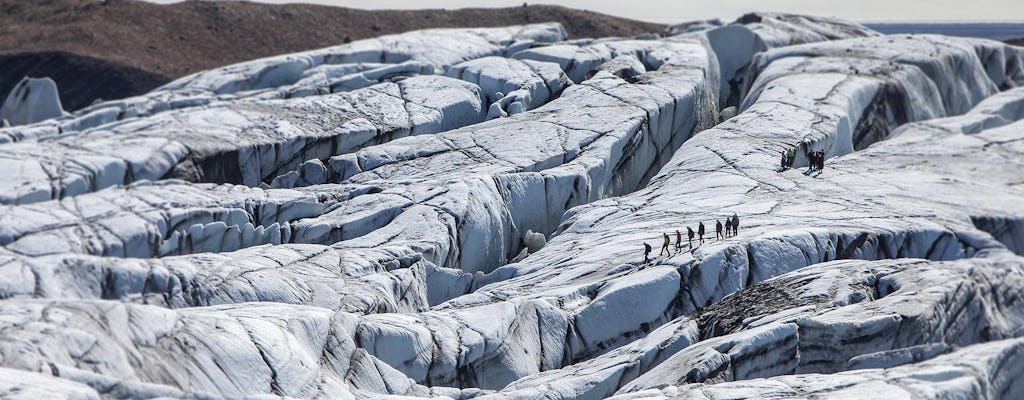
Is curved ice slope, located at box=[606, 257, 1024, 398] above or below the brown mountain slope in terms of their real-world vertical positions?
above

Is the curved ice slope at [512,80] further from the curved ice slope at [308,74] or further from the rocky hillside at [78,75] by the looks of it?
the rocky hillside at [78,75]

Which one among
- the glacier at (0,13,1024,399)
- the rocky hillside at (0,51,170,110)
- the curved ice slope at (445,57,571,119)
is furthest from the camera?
the rocky hillside at (0,51,170,110)

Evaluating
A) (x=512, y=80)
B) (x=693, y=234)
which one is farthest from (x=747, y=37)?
(x=693, y=234)

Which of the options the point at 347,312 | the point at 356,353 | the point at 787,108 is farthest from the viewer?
the point at 787,108

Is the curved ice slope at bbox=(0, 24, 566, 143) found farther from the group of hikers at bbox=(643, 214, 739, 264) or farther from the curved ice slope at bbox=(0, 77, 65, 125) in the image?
the group of hikers at bbox=(643, 214, 739, 264)

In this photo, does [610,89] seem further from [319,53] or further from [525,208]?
[319,53]

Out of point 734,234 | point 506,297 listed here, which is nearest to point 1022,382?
point 734,234

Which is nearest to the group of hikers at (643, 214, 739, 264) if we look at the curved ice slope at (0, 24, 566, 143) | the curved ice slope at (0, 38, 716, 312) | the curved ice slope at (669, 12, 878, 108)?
the curved ice slope at (0, 38, 716, 312)
